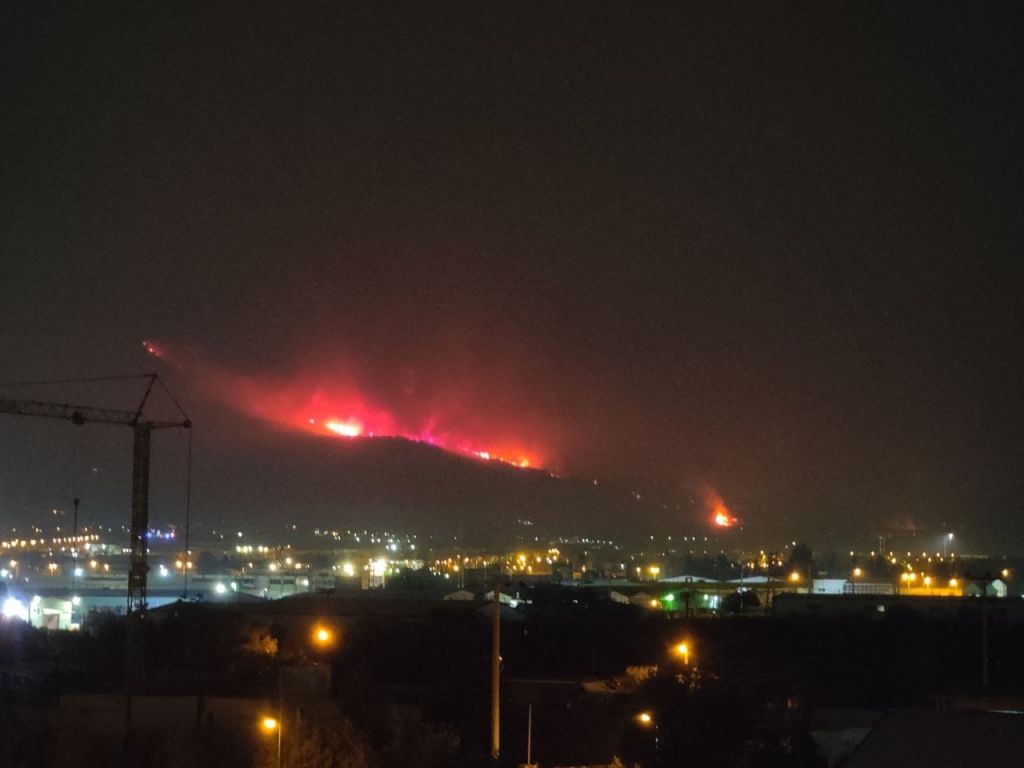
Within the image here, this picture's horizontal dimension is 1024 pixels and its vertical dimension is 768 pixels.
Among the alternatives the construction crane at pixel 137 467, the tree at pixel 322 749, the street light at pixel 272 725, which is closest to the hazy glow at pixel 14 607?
the construction crane at pixel 137 467

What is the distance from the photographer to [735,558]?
61.8m

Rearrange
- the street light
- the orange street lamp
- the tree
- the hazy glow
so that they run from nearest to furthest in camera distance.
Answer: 1. the tree
2. the street light
3. the orange street lamp
4. the hazy glow

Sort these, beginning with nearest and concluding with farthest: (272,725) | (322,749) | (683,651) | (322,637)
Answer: (322,749) → (272,725) → (683,651) → (322,637)

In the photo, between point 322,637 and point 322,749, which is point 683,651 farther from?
point 322,749

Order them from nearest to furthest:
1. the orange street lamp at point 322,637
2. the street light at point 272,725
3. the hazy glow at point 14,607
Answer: the street light at point 272,725 → the orange street lamp at point 322,637 → the hazy glow at point 14,607

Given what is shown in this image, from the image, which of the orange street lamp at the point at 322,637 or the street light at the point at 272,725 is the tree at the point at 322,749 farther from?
the orange street lamp at the point at 322,637

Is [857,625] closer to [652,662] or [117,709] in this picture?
[652,662]

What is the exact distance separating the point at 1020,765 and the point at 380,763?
7108mm

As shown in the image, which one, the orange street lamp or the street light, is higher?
the orange street lamp

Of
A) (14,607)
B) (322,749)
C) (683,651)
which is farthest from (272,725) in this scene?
(14,607)

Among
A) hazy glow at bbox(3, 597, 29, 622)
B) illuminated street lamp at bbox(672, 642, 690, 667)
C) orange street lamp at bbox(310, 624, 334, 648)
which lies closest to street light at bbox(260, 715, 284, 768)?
illuminated street lamp at bbox(672, 642, 690, 667)

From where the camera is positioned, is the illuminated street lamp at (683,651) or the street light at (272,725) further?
the illuminated street lamp at (683,651)

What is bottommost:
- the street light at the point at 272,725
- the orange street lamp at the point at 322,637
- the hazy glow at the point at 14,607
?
the hazy glow at the point at 14,607

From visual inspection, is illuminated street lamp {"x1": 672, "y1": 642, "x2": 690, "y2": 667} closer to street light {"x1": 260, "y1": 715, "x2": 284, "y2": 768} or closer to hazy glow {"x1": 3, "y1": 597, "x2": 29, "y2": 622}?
street light {"x1": 260, "y1": 715, "x2": 284, "y2": 768}
